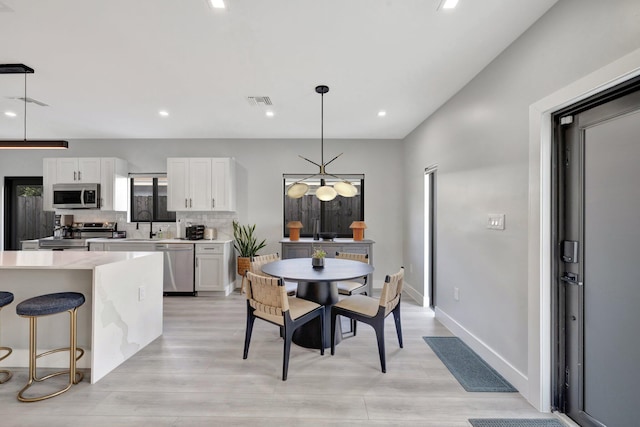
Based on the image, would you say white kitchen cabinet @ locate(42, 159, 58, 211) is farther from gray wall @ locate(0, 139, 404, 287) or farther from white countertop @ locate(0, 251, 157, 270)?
white countertop @ locate(0, 251, 157, 270)

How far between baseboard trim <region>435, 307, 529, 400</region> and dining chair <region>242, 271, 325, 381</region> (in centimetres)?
143

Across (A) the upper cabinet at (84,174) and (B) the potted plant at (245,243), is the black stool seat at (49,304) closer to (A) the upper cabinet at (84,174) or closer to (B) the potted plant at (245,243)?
(B) the potted plant at (245,243)

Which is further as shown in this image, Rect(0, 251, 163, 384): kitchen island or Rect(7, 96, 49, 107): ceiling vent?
Rect(7, 96, 49, 107): ceiling vent

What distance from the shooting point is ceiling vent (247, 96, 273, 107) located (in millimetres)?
3373

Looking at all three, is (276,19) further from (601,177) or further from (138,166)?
(138,166)

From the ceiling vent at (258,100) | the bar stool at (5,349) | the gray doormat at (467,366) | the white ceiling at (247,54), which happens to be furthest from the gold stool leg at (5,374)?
the gray doormat at (467,366)

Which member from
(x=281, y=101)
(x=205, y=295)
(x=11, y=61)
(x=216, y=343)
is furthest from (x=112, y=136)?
(x=216, y=343)

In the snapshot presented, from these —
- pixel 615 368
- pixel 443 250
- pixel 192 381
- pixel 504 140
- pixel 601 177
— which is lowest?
pixel 192 381

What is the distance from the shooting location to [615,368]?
5.31ft

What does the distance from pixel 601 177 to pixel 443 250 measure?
6.43 feet

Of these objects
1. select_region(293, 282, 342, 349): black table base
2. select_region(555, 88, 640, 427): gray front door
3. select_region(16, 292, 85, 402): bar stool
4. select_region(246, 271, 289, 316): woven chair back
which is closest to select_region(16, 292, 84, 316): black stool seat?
select_region(16, 292, 85, 402): bar stool

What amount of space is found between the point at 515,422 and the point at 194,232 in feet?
14.9

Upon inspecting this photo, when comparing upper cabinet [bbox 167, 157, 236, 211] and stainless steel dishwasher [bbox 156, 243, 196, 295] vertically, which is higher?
upper cabinet [bbox 167, 157, 236, 211]

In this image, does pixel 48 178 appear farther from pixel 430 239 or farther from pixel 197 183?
pixel 430 239
